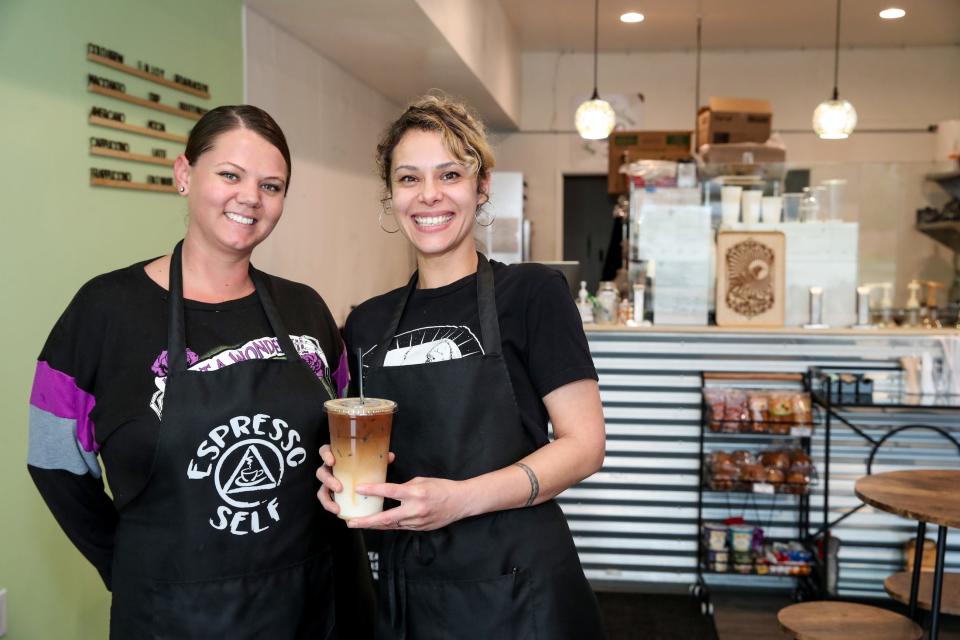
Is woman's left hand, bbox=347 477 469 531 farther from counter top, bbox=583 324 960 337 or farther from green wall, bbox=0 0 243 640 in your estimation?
counter top, bbox=583 324 960 337

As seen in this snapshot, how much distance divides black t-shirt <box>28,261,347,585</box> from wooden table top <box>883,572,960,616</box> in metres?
2.42

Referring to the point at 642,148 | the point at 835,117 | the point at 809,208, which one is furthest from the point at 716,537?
the point at 642,148

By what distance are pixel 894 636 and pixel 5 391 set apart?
283cm

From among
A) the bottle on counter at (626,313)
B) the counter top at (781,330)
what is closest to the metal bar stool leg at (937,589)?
the counter top at (781,330)

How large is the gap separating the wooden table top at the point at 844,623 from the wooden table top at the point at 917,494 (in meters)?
0.52

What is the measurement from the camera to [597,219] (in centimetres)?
918

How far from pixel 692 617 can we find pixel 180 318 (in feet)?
10.1

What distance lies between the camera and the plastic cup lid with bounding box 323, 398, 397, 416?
1288 mm

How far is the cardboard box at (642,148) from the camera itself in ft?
23.4

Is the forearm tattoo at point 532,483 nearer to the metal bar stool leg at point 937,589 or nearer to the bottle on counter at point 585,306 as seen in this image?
the metal bar stool leg at point 937,589

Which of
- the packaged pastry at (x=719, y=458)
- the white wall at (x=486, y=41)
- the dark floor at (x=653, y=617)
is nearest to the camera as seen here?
the dark floor at (x=653, y=617)

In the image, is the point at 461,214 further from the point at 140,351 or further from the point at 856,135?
the point at 856,135

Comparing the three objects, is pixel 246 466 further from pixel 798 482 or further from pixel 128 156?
pixel 798 482

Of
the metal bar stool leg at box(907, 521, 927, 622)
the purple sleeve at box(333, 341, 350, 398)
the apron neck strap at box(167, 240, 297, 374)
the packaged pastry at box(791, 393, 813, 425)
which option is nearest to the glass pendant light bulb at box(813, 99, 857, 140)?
the packaged pastry at box(791, 393, 813, 425)
